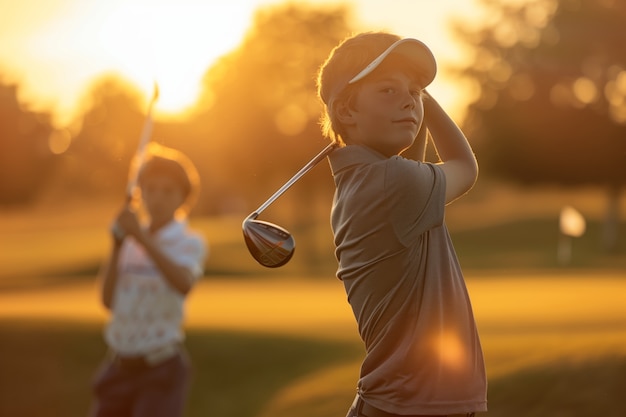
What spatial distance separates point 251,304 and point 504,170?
3407 centimetres

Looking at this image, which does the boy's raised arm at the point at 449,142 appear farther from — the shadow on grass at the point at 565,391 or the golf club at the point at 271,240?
the shadow on grass at the point at 565,391

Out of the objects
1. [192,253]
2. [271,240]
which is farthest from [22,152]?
[271,240]

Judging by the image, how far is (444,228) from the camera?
12.5 feet

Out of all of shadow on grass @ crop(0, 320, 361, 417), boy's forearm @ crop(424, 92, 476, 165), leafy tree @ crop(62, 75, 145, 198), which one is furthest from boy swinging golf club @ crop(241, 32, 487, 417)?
leafy tree @ crop(62, 75, 145, 198)

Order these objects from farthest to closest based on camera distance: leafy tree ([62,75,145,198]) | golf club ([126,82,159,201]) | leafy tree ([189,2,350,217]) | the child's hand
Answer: leafy tree ([62,75,145,198]) → leafy tree ([189,2,350,217]) → the child's hand → golf club ([126,82,159,201])

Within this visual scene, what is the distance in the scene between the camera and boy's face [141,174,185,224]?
7270 mm

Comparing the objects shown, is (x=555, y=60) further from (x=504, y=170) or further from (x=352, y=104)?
(x=352, y=104)

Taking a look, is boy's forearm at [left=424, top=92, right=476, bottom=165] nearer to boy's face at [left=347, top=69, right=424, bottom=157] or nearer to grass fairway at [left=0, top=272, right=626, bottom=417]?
boy's face at [left=347, top=69, right=424, bottom=157]

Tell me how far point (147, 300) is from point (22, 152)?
45296 mm

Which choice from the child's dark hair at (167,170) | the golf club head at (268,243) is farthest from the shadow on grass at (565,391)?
the golf club head at (268,243)

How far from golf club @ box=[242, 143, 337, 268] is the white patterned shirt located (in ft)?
9.98

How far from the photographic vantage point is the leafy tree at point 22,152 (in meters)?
49.4

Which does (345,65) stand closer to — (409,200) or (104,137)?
(409,200)

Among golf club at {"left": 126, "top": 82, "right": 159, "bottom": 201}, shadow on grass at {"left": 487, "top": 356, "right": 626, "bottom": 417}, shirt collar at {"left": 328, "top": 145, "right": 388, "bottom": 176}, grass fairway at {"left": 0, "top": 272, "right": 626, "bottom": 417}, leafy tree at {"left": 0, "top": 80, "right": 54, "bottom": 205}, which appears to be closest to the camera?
shirt collar at {"left": 328, "top": 145, "right": 388, "bottom": 176}
